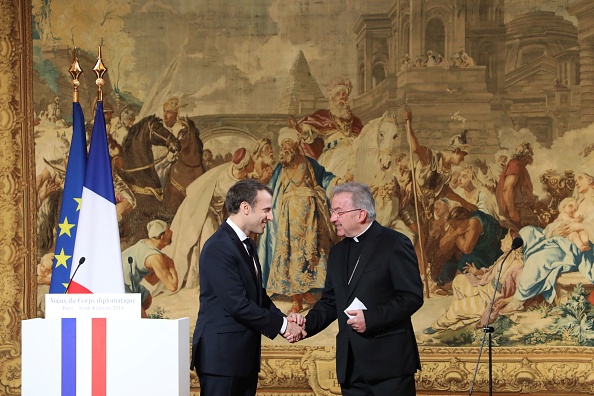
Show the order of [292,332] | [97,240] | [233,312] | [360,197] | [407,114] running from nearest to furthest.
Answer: [233,312]
[360,197]
[292,332]
[97,240]
[407,114]

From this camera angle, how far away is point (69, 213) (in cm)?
689

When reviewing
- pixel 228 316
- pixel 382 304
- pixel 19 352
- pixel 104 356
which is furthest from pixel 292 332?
pixel 19 352

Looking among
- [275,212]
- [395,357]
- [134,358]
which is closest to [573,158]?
[275,212]

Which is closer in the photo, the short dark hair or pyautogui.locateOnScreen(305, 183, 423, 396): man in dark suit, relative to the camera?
pyautogui.locateOnScreen(305, 183, 423, 396): man in dark suit

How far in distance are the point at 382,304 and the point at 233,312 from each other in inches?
39.1

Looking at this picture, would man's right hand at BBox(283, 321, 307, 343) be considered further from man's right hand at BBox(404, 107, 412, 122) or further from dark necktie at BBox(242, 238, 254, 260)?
man's right hand at BBox(404, 107, 412, 122)

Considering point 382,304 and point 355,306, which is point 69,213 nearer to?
point 355,306

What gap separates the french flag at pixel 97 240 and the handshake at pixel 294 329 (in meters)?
1.35

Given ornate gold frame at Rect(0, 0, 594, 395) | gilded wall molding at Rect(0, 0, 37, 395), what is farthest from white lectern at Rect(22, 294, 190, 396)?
gilded wall molding at Rect(0, 0, 37, 395)

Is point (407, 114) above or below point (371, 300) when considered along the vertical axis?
above

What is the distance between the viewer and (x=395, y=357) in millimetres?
5250

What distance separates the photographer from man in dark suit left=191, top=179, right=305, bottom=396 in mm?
Answer: 5195

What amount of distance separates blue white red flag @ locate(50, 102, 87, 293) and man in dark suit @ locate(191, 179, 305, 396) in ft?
6.43

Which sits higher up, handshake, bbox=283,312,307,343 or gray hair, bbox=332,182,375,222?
gray hair, bbox=332,182,375,222
